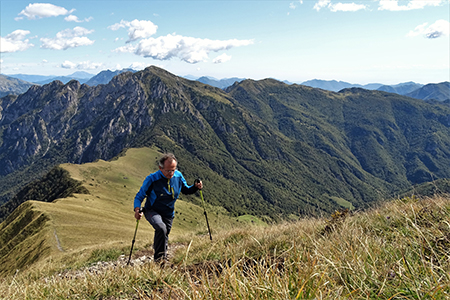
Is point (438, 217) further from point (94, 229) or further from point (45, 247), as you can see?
point (94, 229)

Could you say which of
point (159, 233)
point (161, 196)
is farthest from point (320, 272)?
point (161, 196)

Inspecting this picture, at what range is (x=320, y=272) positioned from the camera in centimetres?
289

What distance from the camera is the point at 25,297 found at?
3.91 metres

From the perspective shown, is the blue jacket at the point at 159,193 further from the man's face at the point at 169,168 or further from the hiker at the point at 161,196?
the man's face at the point at 169,168

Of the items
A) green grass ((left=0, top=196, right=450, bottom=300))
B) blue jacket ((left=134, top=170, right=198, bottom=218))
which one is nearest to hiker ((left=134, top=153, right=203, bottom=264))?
blue jacket ((left=134, top=170, right=198, bottom=218))

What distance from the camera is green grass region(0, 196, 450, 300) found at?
238 cm

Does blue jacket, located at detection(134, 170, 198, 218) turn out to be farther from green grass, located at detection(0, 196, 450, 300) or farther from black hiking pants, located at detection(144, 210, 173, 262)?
green grass, located at detection(0, 196, 450, 300)

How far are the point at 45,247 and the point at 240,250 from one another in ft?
126

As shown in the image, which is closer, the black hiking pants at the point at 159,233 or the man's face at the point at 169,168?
the black hiking pants at the point at 159,233

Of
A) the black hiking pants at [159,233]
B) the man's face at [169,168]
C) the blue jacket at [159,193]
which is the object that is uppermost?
the man's face at [169,168]

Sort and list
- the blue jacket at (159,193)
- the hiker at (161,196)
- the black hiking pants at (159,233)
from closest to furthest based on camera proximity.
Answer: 1. the black hiking pants at (159,233)
2. the hiker at (161,196)
3. the blue jacket at (159,193)

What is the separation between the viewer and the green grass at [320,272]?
2375mm

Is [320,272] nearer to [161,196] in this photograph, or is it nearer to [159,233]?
[159,233]

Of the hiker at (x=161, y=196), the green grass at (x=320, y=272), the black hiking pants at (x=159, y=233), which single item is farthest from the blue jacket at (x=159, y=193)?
the green grass at (x=320, y=272)
